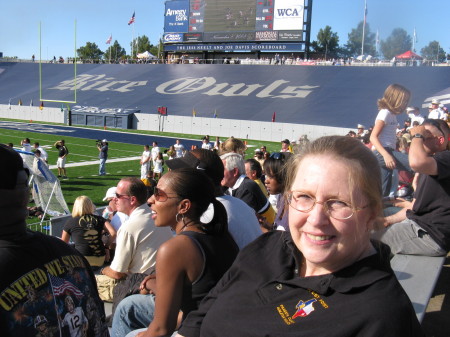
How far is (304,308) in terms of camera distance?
1.49 metres

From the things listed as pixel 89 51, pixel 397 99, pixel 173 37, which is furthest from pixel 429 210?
pixel 89 51

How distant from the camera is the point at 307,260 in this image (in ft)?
5.17

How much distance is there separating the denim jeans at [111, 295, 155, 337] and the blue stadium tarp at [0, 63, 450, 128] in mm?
28639

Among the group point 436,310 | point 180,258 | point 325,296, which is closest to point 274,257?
point 325,296

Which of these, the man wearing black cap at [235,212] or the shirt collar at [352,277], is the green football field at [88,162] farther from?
the shirt collar at [352,277]

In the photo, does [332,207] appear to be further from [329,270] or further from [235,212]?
[235,212]

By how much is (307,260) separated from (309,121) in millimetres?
31063

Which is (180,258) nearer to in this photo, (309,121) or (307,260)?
(307,260)

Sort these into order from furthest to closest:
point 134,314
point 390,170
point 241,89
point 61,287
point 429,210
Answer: point 241,89, point 390,170, point 429,210, point 134,314, point 61,287

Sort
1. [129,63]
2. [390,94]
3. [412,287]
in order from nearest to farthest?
[412,287]
[390,94]
[129,63]

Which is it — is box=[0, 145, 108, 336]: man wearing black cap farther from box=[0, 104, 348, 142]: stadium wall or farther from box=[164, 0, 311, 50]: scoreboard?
box=[164, 0, 311, 50]: scoreboard

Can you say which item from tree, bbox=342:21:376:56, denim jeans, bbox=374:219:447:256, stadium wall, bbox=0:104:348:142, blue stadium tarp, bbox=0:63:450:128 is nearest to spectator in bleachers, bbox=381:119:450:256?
denim jeans, bbox=374:219:447:256

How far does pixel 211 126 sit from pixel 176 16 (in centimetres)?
2382

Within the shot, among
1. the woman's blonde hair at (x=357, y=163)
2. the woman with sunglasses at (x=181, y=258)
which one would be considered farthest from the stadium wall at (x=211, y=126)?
the woman's blonde hair at (x=357, y=163)
